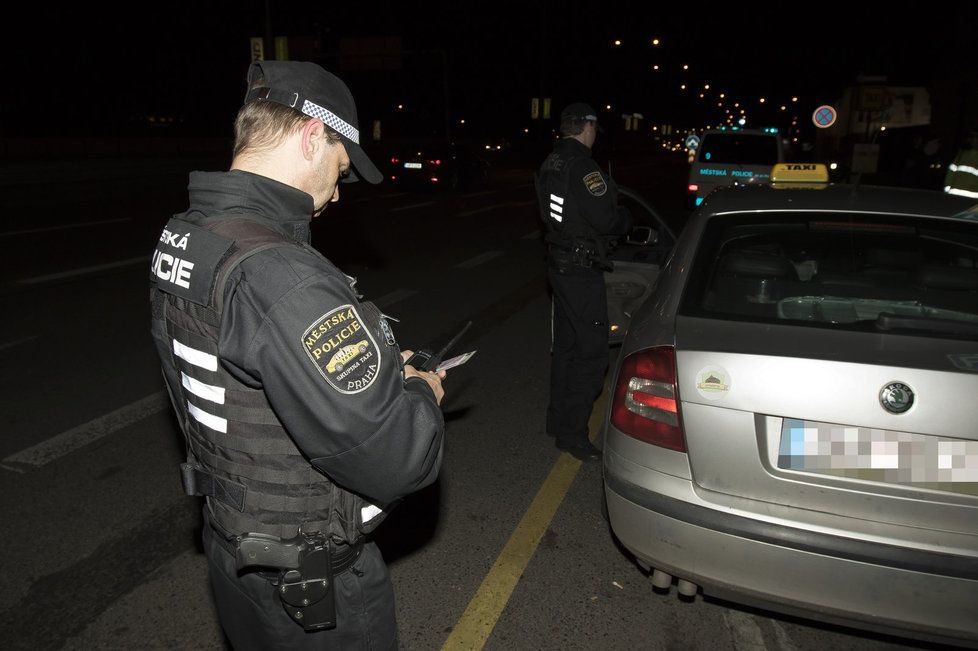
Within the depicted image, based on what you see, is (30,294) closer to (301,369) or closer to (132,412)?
(132,412)

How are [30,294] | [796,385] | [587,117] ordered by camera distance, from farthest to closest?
[30,294]
[587,117]
[796,385]

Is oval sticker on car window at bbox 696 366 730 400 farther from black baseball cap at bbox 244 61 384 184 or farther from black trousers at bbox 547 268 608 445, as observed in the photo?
black trousers at bbox 547 268 608 445

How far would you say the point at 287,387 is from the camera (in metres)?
1.35

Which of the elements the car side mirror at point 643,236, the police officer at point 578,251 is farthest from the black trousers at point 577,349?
the car side mirror at point 643,236

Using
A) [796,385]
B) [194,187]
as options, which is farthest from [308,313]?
[796,385]

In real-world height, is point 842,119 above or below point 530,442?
above

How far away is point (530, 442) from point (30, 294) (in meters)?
6.31

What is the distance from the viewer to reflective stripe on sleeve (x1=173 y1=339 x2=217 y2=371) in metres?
1.46

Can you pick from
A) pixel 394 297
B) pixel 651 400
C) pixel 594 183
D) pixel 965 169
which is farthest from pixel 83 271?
pixel 965 169

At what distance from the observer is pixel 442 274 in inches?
384

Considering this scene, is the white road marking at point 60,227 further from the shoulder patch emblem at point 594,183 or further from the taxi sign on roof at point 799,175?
the taxi sign on roof at point 799,175

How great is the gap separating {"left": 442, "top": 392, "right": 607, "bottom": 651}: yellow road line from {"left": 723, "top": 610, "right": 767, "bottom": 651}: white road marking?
0.86m

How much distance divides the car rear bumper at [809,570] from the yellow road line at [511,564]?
28.7 inches

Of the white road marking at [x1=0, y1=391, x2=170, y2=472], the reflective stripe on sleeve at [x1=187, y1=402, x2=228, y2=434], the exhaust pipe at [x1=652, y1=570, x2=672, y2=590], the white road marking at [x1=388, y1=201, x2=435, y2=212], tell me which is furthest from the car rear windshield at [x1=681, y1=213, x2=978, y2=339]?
the white road marking at [x1=388, y1=201, x2=435, y2=212]
